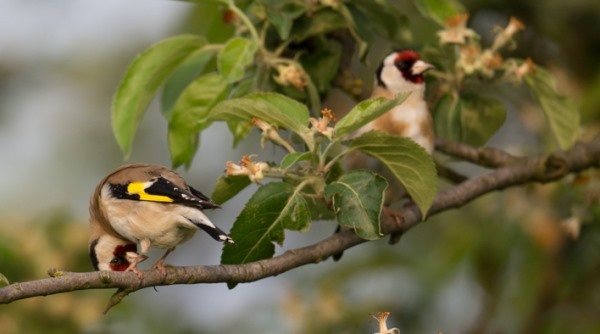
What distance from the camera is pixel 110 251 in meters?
4.11

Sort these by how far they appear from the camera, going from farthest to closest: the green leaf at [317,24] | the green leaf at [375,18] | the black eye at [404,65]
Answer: the black eye at [404,65]
the green leaf at [375,18]
the green leaf at [317,24]

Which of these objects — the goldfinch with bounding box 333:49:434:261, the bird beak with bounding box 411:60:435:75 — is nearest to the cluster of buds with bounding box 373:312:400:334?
the goldfinch with bounding box 333:49:434:261

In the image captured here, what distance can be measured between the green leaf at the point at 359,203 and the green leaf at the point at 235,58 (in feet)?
2.06

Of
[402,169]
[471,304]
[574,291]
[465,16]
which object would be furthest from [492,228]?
[402,169]

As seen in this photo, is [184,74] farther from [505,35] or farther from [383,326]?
[383,326]

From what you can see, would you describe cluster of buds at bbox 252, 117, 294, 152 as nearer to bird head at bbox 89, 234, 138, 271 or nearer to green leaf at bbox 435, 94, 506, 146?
bird head at bbox 89, 234, 138, 271

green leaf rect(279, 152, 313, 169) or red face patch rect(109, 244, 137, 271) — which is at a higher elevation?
Result: green leaf rect(279, 152, 313, 169)

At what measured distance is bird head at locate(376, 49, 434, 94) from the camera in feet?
15.3

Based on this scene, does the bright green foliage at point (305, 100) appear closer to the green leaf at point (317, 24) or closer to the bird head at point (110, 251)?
the green leaf at point (317, 24)

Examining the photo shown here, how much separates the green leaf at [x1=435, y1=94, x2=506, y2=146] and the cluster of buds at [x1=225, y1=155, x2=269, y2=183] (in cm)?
129

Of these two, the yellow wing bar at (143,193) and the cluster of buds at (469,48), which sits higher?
the yellow wing bar at (143,193)

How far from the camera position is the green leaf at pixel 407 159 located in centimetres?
353

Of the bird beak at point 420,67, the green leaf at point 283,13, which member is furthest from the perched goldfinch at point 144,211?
the bird beak at point 420,67

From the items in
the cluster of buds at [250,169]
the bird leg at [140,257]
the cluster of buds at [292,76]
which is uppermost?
the cluster of buds at [250,169]
